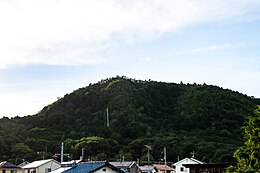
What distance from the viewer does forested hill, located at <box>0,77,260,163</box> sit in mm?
65000

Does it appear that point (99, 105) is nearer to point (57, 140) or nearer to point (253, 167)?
point (57, 140)

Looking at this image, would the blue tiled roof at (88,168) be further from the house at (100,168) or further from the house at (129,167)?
the house at (129,167)

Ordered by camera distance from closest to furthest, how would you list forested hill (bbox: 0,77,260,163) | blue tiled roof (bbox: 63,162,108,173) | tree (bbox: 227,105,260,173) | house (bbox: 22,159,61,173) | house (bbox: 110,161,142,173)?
tree (bbox: 227,105,260,173) → blue tiled roof (bbox: 63,162,108,173) → house (bbox: 110,161,142,173) → house (bbox: 22,159,61,173) → forested hill (bbox: 0,77,260,163)

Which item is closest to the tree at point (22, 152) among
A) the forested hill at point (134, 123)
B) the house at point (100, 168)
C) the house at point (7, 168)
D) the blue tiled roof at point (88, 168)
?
the forested hill at point (134, 123)

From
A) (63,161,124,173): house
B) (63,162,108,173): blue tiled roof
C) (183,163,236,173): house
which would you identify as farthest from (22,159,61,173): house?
(183,163,236,173): house

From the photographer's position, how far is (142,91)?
97688mm

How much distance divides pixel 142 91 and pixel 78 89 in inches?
654

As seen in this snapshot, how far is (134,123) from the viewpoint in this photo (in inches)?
3172

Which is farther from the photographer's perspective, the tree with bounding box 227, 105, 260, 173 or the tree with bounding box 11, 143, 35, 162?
the tree with bounding box 11, 143, 35, 162

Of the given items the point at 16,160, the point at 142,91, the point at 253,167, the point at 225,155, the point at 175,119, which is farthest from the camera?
the point at 142,91

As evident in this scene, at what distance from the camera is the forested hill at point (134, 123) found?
6500 cm

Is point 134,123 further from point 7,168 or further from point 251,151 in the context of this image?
point 251,151

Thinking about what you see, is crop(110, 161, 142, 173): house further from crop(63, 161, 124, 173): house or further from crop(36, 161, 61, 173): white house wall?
crop(63, 161, 124, 173): house

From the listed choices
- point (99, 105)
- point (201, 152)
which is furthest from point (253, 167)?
point (99, 105)
